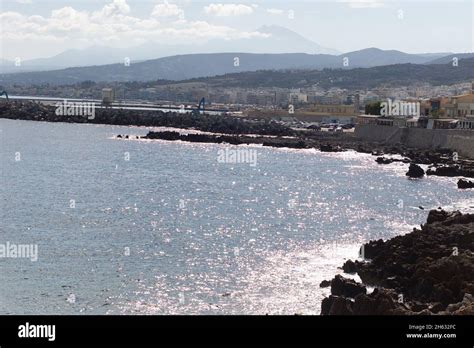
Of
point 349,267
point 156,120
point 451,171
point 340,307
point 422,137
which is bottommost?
point 451,171

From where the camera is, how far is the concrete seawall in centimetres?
5588

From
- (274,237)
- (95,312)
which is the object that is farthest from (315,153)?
(95,312)

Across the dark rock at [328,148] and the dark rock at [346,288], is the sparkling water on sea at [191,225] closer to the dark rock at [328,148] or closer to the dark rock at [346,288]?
the dark rock at [346,288]

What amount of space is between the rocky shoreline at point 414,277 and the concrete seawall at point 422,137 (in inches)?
1341

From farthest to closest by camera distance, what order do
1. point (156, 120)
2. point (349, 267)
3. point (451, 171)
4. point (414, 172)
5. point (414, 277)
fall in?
1. point (156, 120)
2. point (451, 171)
3. point (414, 172)
4. point (349, 267)
5. point (414, 277)

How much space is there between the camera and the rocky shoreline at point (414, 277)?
13.9 metres

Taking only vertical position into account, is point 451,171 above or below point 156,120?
below

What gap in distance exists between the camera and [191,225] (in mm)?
28297

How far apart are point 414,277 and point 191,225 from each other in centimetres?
1258

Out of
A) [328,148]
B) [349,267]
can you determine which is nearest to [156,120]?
[328,148]

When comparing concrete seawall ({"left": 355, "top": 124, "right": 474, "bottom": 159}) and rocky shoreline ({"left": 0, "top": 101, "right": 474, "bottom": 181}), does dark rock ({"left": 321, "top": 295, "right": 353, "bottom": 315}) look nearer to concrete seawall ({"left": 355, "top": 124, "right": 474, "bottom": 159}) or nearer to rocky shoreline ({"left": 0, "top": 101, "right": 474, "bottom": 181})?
rocky shoreline ({"left": 0, "top": 101, "right": 474, "bottom": 181})

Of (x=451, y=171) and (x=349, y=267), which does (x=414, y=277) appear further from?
(x=451, y=171)

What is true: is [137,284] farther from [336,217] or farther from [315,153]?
[315,153]
